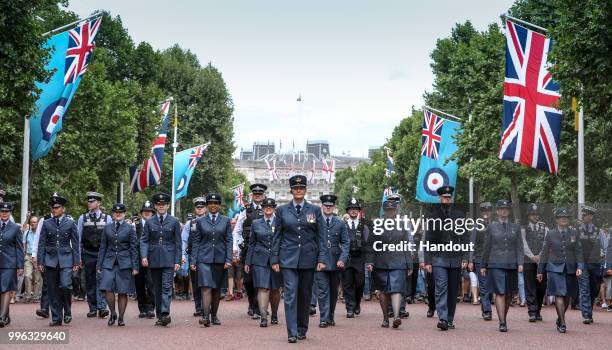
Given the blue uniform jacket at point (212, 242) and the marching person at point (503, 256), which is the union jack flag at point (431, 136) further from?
the blue uniform jacket at point (212, 242)

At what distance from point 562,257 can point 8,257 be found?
8768 mm

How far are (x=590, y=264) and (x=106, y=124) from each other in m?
26.6

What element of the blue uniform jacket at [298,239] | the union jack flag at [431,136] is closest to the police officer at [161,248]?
the blue uniform jacket at [298,239]

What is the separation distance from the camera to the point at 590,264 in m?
21.0

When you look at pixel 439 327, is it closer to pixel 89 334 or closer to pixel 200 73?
pixel 89 334

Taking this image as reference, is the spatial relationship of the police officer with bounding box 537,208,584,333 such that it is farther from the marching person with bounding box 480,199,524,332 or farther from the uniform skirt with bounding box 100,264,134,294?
the uniform skirt with bounding box 100,264,134,294

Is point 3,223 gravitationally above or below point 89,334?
above

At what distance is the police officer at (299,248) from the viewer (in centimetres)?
1495

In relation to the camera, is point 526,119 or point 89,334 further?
point 526,119

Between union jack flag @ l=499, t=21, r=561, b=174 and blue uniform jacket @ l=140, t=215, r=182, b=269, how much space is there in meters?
10.2

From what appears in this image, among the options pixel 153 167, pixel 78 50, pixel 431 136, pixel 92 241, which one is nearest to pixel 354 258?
pixel 92 241

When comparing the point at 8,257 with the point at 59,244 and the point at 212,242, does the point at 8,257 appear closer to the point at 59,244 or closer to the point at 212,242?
the point at 59,244

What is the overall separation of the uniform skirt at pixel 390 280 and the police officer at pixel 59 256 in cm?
476

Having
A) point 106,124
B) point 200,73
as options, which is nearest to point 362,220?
point 106,124
